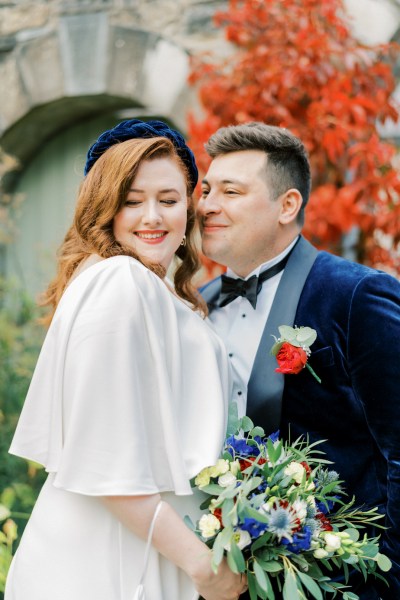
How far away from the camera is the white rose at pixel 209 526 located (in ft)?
6.13

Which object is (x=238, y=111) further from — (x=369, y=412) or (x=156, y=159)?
(x=369, y=412)

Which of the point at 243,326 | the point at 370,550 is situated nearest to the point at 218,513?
the point at 370,550

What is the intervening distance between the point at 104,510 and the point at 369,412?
854mm

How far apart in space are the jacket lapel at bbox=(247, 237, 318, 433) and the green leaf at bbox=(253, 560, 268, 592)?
570mm

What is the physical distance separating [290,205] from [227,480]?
3.89 ft

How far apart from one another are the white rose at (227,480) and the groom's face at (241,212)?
38.7 inches

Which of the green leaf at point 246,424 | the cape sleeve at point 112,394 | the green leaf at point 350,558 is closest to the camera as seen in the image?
the cape sleeve at point 112,394

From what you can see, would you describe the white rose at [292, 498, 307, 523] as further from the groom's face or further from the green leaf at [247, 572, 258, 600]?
the groom's face

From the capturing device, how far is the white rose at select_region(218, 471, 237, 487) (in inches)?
75.1

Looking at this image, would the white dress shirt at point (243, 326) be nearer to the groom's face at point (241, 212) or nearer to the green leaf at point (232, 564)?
the groom's face at point (241, 212)

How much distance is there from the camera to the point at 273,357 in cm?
240

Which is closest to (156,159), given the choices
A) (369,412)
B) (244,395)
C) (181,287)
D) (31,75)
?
(181,287)

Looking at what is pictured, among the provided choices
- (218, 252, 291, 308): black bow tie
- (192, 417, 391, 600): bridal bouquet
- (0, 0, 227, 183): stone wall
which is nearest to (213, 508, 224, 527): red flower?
(192, 417, 391, 600): bridal bouquet

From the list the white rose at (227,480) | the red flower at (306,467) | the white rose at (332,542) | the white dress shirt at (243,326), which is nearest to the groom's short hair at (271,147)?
the white dress shirt at (243,326)
